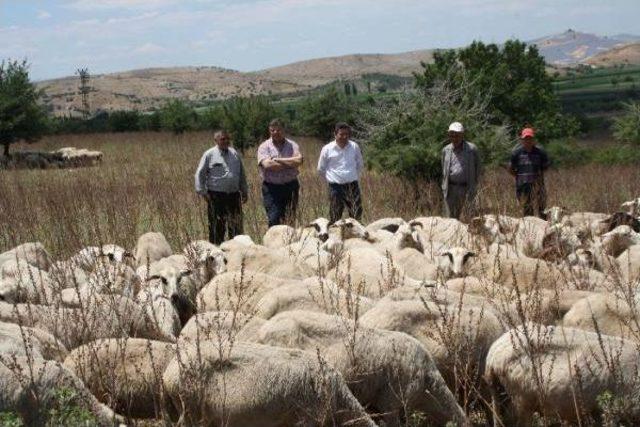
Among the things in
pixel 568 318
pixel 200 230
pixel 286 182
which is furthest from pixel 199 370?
pixel 200 230

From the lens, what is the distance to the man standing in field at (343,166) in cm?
1212

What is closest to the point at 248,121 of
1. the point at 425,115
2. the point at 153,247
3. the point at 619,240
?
the point at 425,115

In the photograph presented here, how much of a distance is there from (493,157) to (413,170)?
1653mm

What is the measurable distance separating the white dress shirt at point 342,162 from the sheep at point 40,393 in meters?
7.25

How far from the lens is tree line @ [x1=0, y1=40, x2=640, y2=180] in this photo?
16.3 meters

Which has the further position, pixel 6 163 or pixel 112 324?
pixel 6 163

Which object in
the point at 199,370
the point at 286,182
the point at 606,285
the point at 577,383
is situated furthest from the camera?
the point at 286,182

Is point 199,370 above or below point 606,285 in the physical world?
above

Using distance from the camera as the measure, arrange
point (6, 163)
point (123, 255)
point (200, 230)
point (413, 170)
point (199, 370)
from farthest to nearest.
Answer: point (6, 163), point (413, 170), point (200, 230), point (123, 255), point (199, 370)

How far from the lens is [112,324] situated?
6.55 m

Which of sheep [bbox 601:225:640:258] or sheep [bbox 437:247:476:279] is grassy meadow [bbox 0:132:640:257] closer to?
sheep [bbox 601:225:640:258]

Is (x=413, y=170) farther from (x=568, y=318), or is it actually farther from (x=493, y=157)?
(x=568, y=318)

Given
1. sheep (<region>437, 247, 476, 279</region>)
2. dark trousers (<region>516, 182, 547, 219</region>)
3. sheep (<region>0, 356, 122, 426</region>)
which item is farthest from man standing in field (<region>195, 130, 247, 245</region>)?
sheep (<region>0, 356, 122, 426</region>)

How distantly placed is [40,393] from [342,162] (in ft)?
24.6
